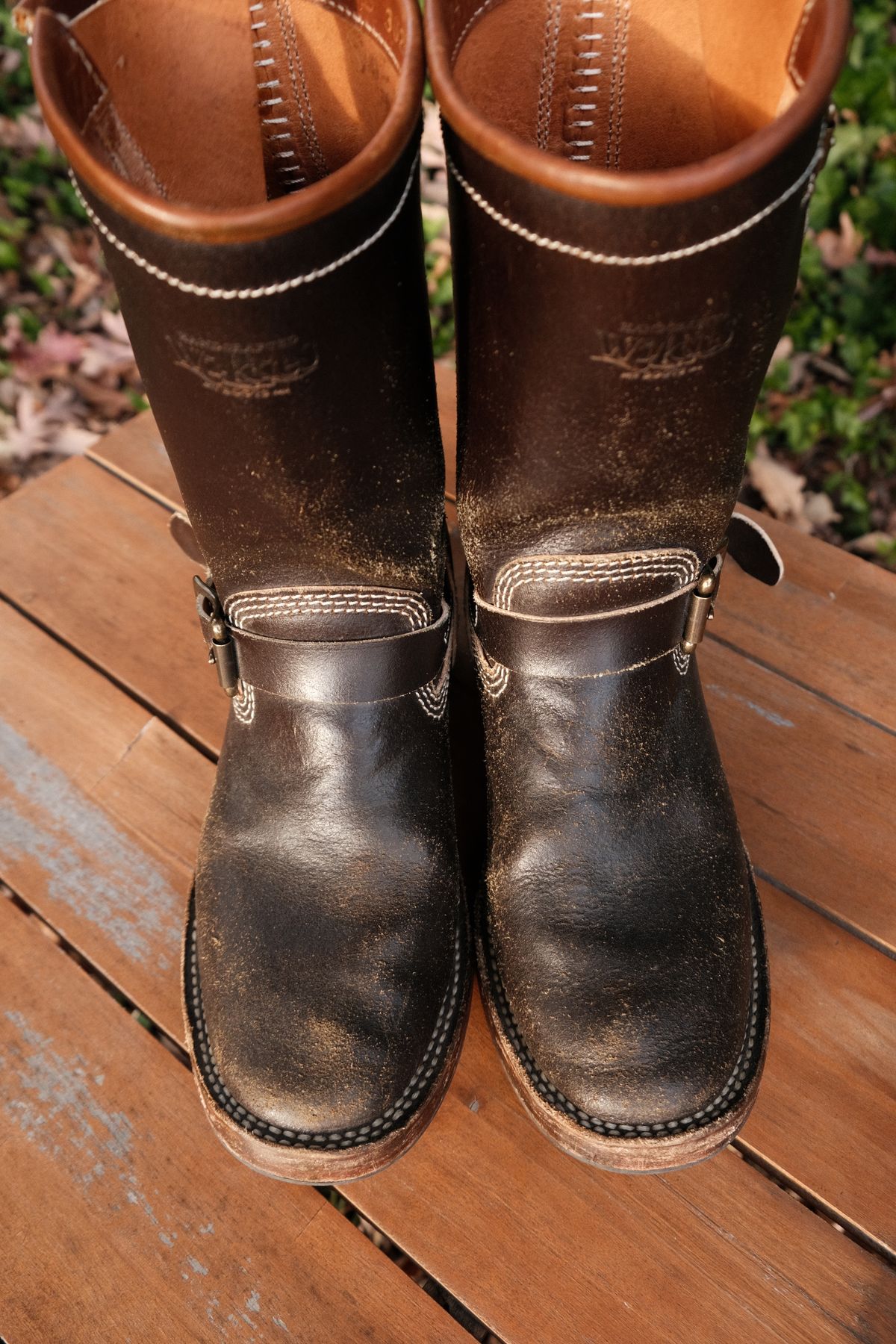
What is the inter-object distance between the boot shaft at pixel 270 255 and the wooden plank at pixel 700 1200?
521 millimetres

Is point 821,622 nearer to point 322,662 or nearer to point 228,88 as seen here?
point 322,662

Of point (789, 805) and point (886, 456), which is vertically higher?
point (789, 805)

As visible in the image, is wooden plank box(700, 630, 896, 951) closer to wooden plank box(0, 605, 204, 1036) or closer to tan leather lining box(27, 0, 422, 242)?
wooden plank box(0, 605, 204, 1036)

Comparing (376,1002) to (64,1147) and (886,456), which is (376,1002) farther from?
(886,456)

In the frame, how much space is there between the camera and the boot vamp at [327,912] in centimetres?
77

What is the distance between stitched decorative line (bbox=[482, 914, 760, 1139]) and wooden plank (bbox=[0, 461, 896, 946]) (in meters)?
0.19

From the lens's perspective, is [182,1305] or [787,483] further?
[787,483]

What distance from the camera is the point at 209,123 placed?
2.29 feet

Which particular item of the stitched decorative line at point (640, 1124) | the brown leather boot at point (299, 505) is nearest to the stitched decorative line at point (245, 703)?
the brown leather boot at point (299, 505)

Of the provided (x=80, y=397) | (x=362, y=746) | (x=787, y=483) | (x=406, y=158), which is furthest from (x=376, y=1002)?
(x=80, y=397)

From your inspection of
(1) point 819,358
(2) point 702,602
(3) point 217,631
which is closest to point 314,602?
(3) point 217,631

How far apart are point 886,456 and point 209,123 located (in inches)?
61.0

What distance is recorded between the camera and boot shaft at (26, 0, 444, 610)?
0.57 meters

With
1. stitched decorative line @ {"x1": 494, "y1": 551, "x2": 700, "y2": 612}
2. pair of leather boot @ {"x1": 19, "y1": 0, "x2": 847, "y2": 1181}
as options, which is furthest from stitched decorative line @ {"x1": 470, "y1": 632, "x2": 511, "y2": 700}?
stitched decorative line @ {"x1": 494, "y1": 551, "x2": 700, "y2": 612}
